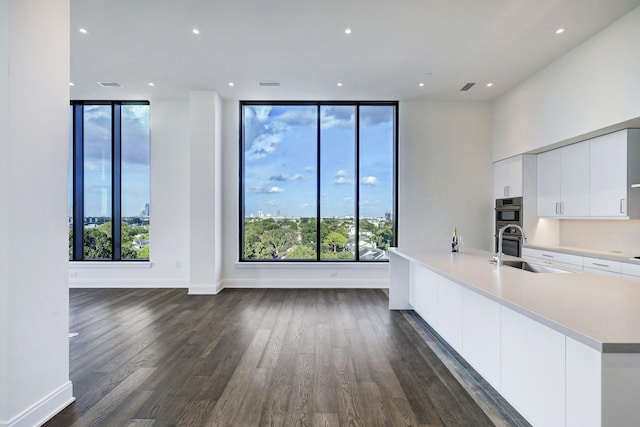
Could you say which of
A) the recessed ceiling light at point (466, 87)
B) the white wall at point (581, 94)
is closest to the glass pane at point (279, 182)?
the recessed ceiling light at point (466, 87)

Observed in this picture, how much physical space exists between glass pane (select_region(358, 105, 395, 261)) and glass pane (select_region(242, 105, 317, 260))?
2.90ft

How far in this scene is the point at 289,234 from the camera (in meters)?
6.01

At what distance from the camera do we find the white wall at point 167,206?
232 inches

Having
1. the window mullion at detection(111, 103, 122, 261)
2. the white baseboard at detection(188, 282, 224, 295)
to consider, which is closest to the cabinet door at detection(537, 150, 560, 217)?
the white baseboard at detection(188, 282, 224, 295)

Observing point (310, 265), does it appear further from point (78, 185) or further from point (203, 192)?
point (78, 185)

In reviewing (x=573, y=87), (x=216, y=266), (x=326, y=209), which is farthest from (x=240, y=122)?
(x=573, y=87)

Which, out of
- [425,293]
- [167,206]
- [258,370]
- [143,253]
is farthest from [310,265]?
Result: [258,370]

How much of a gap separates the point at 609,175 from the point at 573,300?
303 centimetres

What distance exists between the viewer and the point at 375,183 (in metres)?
5.99

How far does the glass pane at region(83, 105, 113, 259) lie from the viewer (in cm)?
597

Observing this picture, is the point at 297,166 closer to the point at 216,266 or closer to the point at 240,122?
the point at 240,122

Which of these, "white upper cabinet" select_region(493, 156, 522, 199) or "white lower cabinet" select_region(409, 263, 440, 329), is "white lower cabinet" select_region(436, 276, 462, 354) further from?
"white upper cabinet" select_region(493, 156, 522, 199)

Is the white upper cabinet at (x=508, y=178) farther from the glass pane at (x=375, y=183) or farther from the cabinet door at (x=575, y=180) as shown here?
the glass pane at (x=375, y=183)

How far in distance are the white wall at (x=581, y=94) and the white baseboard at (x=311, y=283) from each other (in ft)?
10.3
